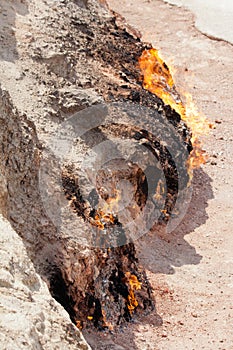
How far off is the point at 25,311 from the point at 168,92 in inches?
365

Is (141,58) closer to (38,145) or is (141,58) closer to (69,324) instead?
(38,145)

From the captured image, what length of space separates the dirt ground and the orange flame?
0.84 ft

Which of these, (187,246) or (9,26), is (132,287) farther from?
(9,26)

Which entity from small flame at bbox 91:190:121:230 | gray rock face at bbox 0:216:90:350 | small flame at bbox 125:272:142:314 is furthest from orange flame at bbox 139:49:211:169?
gray rock face at bbox 0:216:90:350

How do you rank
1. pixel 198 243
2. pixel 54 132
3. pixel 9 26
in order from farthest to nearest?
pixel 198 243
pixel 9 26
pixel 54 132

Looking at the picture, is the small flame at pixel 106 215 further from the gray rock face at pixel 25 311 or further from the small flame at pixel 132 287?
the gray rock face at pixel 25 311

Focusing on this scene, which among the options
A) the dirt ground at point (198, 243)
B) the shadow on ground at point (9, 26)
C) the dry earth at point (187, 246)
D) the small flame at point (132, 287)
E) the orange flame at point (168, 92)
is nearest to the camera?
the dry earth at point (187, 246)

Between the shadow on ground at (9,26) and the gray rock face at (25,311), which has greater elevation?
the gray rock face at (25,311)

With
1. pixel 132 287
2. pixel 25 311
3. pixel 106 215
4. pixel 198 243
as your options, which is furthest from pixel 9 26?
pixel 25 311

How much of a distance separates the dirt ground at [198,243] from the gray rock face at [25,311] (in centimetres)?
292

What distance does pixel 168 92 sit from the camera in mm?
13828

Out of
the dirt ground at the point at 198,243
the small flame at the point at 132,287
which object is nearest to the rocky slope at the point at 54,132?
the small flame at the point at 132,287

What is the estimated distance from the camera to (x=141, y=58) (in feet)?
45.6

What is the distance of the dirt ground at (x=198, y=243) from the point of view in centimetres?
908
